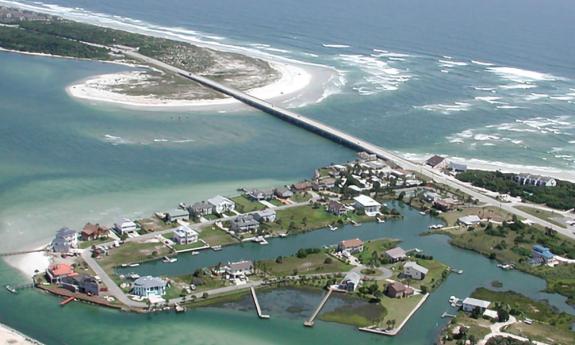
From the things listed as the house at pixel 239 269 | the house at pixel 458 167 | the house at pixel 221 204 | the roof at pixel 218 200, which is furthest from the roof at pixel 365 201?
the house at pixel 239 269

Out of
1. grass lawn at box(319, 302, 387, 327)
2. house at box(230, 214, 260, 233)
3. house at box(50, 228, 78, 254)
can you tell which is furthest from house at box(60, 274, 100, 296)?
grass lawn at box(319, 302, 387, 327)

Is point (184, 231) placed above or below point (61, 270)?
above

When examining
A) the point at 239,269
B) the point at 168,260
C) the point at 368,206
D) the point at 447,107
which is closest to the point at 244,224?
the point at 168,260

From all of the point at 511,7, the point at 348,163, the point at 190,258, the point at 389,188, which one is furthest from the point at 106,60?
the point at 511,7

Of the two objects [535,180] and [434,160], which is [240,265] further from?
[535,180]

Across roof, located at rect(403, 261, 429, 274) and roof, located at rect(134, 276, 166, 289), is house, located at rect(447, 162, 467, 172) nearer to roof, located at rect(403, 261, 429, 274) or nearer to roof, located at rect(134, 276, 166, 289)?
roof, located at rect(403, 261, 429, 274)

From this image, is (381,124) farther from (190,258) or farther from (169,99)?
(190,258)
